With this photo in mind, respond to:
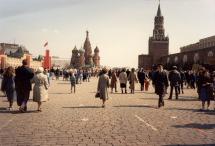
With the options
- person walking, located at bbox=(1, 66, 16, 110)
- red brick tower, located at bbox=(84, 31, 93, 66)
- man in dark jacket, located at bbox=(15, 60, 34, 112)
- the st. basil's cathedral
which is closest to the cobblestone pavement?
man in dark jacket, located at bbox=(15, 60, 34, 112)

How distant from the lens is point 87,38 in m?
172

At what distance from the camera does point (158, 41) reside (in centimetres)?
13850

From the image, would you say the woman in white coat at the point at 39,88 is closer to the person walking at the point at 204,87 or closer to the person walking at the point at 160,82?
the person walking at the point at 160,82

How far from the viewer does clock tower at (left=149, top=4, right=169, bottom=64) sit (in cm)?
13700

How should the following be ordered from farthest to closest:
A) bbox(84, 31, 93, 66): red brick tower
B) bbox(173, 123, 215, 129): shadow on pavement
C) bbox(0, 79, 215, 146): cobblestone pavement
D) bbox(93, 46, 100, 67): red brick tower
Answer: bbox(93, 46, 100, 67): red brick tower < bbox(84, 31, 93, 66): red brick tower < bbox(173, 123, 215, 129): shadow on pavement < bbox(0, 79, 215, 146): cobblestone pavement

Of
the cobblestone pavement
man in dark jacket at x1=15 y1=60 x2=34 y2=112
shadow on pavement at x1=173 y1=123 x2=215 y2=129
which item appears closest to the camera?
the cobblestone pavement

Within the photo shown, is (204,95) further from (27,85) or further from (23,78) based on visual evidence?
(23,78)

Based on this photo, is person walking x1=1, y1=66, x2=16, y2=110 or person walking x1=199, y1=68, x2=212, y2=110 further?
person walking x1=199, y1=68, x2=212, y2=110

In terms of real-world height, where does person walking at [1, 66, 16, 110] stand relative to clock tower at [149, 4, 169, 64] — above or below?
below

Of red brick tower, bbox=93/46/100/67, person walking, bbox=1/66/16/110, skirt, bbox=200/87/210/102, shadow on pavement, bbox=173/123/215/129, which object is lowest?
shadow on pavement, bbox=173/123/215/129

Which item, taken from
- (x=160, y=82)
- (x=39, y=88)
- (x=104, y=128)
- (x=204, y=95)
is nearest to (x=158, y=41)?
(x=160, y=82)

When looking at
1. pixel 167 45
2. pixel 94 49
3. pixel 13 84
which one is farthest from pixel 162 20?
pixel 13 84

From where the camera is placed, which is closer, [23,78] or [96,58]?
[23,78]

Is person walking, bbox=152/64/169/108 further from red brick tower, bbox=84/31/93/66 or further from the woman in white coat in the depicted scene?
red brick tower, bbox=84/31/93/66
